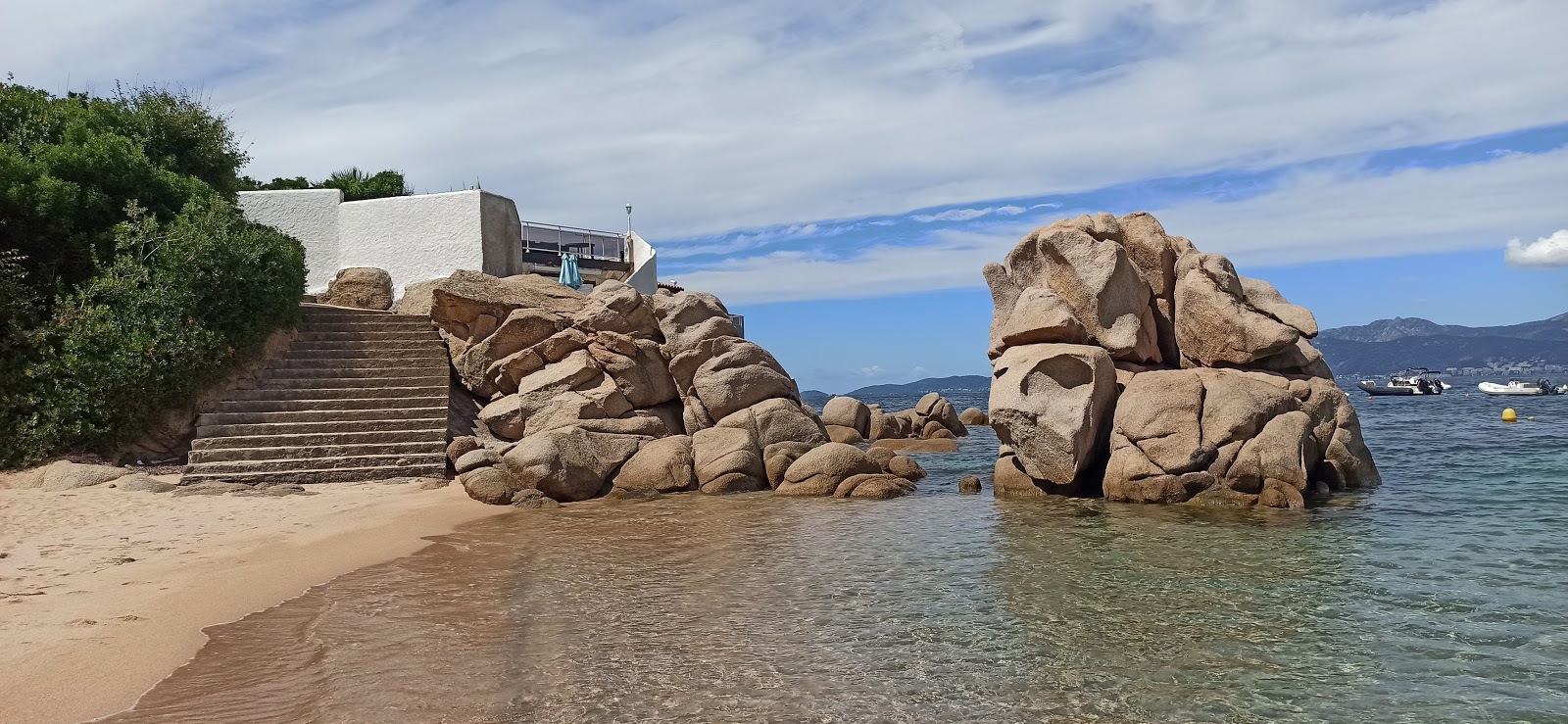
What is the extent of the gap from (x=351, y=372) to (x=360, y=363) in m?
0.43

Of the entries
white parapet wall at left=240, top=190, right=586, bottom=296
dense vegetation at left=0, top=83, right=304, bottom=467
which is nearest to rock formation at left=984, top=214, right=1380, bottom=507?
dense vegetation at left=0, top=83, right=304, bottom=467

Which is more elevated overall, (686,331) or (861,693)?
(686,331)

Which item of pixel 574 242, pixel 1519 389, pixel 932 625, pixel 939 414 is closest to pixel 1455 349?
pixel 1519 389

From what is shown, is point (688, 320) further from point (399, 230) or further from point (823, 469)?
point (399, 230)

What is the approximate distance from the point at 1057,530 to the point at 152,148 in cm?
2086

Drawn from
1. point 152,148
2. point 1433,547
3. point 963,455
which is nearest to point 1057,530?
point 1433,547

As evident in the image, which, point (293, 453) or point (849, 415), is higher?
point (293, 453)

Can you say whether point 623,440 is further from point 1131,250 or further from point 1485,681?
point 1485,681

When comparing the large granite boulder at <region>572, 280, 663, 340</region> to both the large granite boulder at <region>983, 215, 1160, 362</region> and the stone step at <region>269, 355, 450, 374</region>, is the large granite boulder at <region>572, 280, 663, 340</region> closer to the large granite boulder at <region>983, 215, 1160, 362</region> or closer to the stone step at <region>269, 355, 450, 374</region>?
the stone step at <region>269, 355, 450, 374</region>

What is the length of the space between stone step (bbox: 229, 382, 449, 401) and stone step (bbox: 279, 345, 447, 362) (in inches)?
54.1

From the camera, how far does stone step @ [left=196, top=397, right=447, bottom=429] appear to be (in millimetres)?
17373

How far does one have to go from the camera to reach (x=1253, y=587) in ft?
31.9

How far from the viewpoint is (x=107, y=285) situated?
17.1 metres

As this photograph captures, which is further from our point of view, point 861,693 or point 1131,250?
point 1131,250
